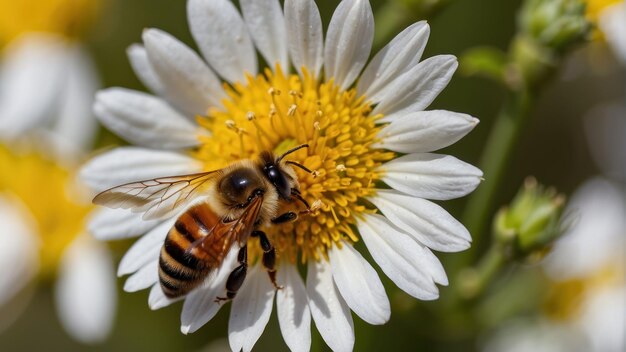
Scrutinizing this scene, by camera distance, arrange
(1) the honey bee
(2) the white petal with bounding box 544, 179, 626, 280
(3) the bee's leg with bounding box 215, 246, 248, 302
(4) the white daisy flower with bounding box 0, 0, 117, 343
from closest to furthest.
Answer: (1) the honey bee → (3) the bee's leg with bounding box 215, 246, 248, 302 → (2) the white petal with bounding box 544, 179, 626, 280 → (4) the white daisy flower with bounding box 0, 0, 117, 343

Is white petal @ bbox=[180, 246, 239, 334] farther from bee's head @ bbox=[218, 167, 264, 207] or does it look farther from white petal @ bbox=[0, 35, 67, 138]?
white petal @ bbox=[0, 35, 67, 138]

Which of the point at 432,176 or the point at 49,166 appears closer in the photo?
the point at 432,176

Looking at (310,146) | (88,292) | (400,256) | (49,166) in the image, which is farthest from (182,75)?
(49,166)

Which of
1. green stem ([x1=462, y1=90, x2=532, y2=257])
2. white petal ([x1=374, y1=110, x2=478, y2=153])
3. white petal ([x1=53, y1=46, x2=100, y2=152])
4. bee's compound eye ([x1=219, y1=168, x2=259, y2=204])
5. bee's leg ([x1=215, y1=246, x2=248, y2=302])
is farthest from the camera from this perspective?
white petal ([x1=53, y1=46, x2=100, y2=152])

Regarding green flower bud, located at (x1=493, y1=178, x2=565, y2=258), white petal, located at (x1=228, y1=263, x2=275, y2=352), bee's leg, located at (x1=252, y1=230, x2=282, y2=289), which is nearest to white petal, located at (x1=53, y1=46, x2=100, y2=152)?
white petal, located at (x1=228, y1=263, x2=275, y2=352)

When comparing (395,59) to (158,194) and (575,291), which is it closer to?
(158,194)

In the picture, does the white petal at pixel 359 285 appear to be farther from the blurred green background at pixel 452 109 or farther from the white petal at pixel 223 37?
the blurred green background at pixel 452 109

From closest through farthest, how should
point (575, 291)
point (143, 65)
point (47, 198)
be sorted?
point (143, 65) < point (575, 291) < point (47, 198)
